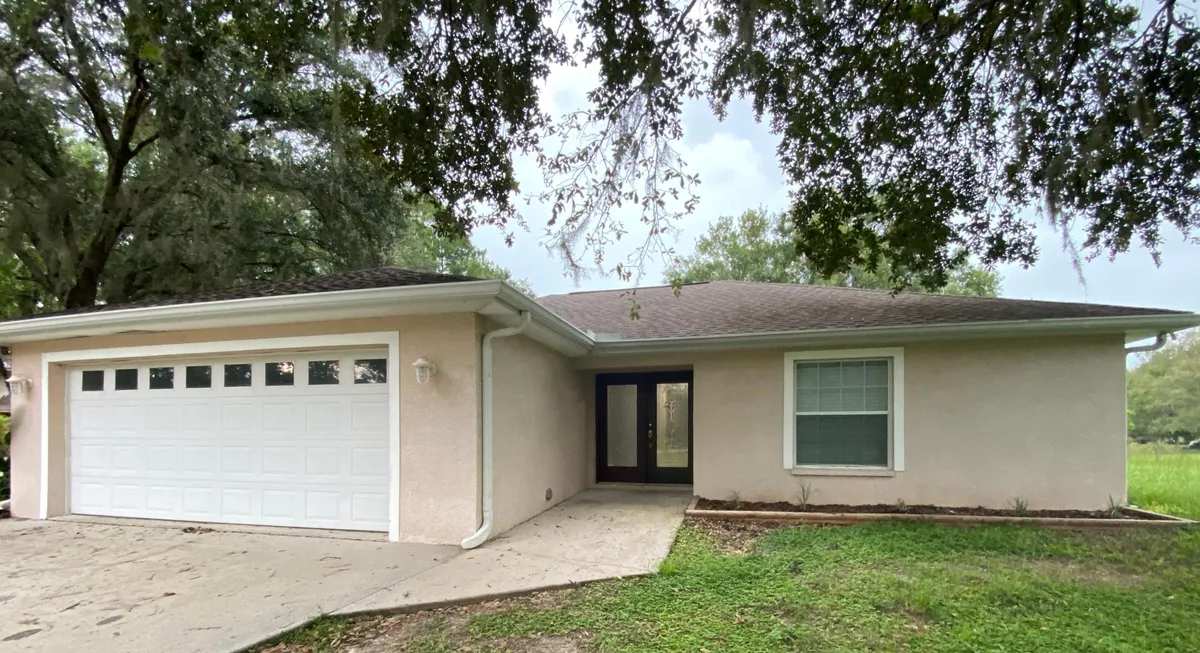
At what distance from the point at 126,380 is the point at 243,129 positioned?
526 centimetres

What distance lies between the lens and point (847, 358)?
7.60m

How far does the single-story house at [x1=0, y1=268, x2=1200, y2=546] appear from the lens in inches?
231

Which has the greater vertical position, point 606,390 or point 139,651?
point 606,390

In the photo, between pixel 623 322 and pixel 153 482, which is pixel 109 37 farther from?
pixel 623 322

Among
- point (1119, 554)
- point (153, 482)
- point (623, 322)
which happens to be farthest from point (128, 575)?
point (1119, 554)

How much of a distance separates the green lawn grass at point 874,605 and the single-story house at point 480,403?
66.9 inches

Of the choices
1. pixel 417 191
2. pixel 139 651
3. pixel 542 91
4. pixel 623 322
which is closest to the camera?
pixel 139 651

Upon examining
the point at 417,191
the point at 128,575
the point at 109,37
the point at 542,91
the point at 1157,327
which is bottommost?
the point at 128,575

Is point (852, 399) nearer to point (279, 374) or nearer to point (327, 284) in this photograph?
point (327, 284)

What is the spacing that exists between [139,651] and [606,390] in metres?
6.93

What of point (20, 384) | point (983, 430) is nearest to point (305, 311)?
point (20, 384)

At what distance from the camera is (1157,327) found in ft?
21.3

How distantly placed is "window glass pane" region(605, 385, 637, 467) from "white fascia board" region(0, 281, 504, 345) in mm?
4522

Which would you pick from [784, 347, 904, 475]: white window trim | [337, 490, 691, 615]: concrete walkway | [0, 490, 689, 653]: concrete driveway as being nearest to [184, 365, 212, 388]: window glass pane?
[0, 490, 689, 653]: concrete driveway
